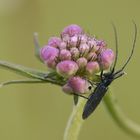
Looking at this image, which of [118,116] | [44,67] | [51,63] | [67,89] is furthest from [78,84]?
[44,67]

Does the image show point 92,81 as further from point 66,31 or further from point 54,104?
point 54,104

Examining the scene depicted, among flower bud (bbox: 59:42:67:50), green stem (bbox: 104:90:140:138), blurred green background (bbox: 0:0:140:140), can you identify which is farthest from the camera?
blurred green background (bbox: 0:0:140:140)

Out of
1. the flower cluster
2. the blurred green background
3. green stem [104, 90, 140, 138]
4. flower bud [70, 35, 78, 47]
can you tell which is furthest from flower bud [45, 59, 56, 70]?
the blurred green background

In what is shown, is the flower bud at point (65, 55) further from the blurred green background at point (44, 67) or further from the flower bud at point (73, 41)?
the blurred green background at point (44, 67)

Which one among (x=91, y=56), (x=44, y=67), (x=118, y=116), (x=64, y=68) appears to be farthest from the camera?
(x=44, y=67)

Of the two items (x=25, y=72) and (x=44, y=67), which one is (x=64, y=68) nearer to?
(x=25, y=72)

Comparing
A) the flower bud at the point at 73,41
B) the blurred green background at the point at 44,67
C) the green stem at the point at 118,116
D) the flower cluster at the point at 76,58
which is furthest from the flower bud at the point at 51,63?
the blurred green background at the point at 44,67

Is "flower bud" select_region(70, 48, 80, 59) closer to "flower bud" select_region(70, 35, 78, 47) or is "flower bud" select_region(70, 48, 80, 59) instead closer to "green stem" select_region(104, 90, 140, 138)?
"flower bud" select_region(70, 35, 78, 47)
